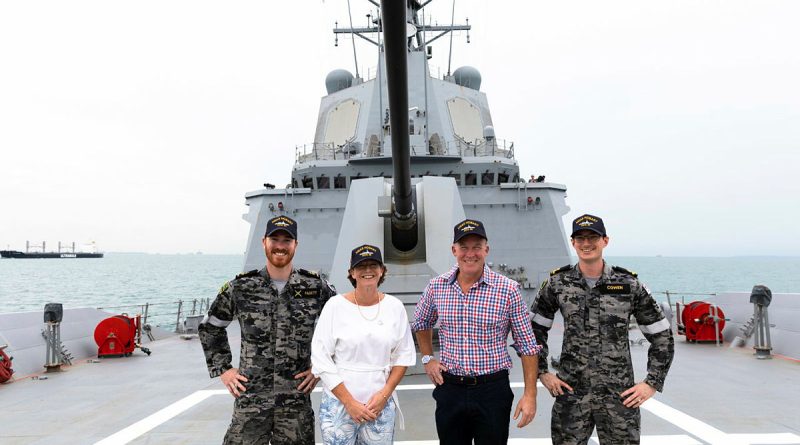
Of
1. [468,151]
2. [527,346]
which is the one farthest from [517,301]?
[468,151]

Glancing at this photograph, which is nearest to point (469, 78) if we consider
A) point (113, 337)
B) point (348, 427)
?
point (113, 337)

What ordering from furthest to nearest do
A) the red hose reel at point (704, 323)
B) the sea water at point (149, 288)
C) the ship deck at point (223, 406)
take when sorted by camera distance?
the sea water at point (149, 288) → the red hose reel at point (704, 323) → the ship deck at point (223, 406)

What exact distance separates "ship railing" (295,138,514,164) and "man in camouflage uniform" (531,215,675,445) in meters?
8.92

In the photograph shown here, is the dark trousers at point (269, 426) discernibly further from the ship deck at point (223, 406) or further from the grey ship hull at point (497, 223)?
the grey ship hull at point (497, 223)

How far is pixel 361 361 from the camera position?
2191 mm

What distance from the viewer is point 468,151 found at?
12852mm

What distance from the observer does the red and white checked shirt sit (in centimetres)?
230

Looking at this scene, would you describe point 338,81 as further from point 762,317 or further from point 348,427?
point 348,427

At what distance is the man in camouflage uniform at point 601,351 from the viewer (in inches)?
90.8

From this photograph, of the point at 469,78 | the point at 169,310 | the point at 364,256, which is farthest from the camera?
the point at 169,310

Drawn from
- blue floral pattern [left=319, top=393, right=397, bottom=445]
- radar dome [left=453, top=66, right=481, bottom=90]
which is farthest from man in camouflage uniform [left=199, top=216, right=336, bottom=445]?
radar dome [left=453, top=66, right=481, bottom=90]

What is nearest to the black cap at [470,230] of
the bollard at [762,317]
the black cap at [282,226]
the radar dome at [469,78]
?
the black cap at [282,226]

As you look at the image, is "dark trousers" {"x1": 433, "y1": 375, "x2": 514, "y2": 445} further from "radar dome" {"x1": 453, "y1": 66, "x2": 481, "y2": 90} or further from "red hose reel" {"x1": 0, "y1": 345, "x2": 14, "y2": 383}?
"radar dome" {"x1": 453, "y1": 66, "x2": 481, "y2": 90}

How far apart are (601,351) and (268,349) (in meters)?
1.56
